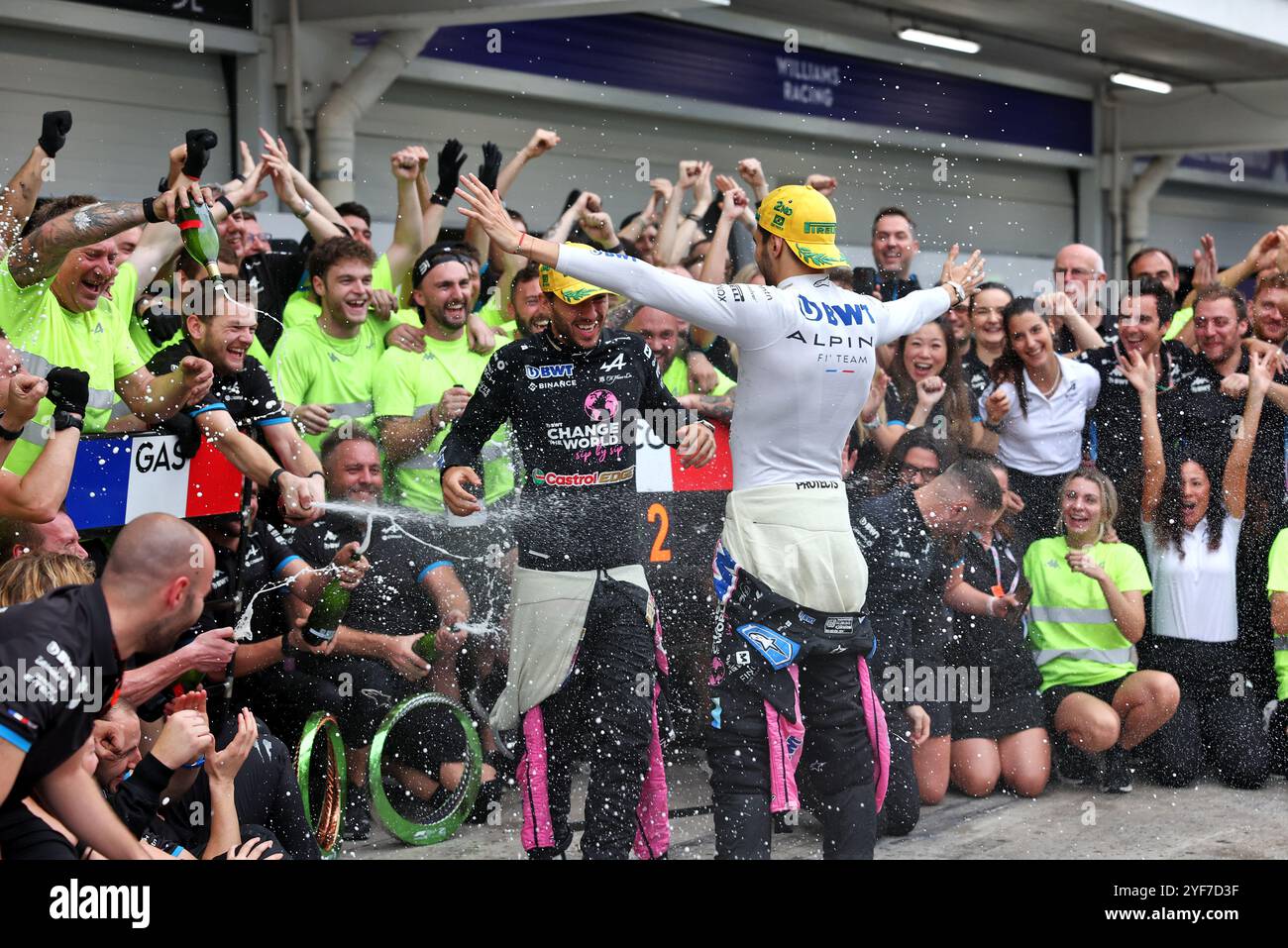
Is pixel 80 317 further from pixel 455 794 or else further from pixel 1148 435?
pixel 1148 435

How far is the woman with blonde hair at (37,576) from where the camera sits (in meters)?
4.22

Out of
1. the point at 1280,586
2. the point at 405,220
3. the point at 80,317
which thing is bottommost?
the point at 1280,586

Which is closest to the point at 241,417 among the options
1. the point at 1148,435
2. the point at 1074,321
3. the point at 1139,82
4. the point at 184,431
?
the point at 184,431

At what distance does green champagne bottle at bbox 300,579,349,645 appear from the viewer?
5.68 m

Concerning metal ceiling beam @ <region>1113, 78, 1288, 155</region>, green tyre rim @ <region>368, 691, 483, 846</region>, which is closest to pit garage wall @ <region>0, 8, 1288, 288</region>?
metal ceiling beam @ <region>1113, 78, 1288, 155</region>

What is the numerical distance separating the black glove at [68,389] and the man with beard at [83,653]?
1.06m

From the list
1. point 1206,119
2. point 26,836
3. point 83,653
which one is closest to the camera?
point 83,653

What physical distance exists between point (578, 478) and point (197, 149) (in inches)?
66.0

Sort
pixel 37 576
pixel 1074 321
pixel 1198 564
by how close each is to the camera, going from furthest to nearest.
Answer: pixel 1074 321 → pixel 1198 564 → pixel 37 576

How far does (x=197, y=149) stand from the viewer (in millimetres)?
5371

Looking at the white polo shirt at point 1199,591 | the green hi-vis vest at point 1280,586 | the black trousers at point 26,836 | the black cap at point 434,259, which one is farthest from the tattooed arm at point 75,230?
the green hi-vis vest at point 1280,586

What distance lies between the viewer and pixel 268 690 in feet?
18.7

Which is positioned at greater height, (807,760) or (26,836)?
(26,836)
